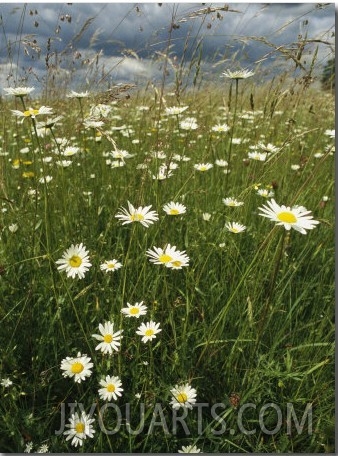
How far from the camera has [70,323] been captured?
47.6 inches

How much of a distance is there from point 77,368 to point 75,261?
11.1 inches

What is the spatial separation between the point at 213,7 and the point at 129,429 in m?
1.34

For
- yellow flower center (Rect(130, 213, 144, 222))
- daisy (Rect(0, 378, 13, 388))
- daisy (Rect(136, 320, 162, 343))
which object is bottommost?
daisy (Rect(0, 378, 13, 388))

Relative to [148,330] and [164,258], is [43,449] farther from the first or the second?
[164,258]

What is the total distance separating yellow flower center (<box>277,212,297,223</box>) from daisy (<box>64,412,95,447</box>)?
659 mm

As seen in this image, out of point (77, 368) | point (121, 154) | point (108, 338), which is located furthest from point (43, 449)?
point (121, 154)

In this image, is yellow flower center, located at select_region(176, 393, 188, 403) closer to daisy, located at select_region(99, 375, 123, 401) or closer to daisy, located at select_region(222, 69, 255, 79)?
daisy, located at select_region(99, 375, 123, 401)

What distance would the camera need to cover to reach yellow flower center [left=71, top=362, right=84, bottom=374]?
39.0 inches

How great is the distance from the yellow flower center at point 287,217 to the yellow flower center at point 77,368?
0.63 meters

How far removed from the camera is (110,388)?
968 millimetres

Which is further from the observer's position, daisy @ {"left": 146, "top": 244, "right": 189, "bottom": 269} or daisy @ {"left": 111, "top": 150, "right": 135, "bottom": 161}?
daisy @ {"left": 111, "top": 150, "right": 135, "bottom": 161}

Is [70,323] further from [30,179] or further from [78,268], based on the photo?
[30,179]

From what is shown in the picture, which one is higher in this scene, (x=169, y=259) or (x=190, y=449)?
(x=169, y=259)

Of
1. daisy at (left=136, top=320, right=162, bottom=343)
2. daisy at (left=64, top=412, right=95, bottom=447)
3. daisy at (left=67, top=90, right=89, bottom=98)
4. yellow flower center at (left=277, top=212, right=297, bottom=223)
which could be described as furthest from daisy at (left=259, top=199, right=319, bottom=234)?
daisy at (left=67, top=90, right=89, bottom=98)
